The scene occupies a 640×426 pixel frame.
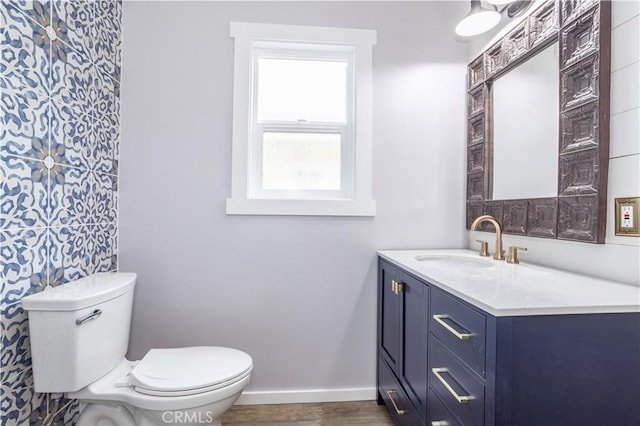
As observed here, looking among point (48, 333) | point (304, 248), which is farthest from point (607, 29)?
point (48, 333)

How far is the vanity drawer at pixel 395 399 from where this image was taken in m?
1.31

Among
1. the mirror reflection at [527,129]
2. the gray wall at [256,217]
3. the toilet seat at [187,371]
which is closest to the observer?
the toilet seat at [187,371]

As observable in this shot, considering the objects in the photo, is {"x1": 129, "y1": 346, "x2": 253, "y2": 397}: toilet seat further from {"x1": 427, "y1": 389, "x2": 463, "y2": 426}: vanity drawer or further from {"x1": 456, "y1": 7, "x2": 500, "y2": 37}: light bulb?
{"x1": 456, "y1": 7, "x2": 500, "y2": 37}: light bulb

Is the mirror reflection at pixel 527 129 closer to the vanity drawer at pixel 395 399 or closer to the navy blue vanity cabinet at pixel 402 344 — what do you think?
the navy blue vanity cabinet at pixel 402 344

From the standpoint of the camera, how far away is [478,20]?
1506 millimetres

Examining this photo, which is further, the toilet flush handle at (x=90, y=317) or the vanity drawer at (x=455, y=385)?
the toilet flush handle at (x=90, y=317)

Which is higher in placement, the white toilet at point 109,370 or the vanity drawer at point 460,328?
the vanity drawer at point 460,328

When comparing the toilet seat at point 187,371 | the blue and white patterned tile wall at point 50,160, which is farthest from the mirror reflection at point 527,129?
the blue and white patterned tile wall at point 50,160

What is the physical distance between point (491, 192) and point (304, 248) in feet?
3.49

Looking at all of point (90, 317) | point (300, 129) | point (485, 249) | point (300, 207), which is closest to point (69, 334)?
point (90, 317)

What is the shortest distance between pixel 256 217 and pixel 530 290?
1.32 meters

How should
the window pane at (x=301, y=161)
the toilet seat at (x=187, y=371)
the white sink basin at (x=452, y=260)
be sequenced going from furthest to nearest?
1. the window pane at (x=301, y=161)
2. the white sink basin at (x=452, y=260)
3. the toilet seat at (x=187, y=371)

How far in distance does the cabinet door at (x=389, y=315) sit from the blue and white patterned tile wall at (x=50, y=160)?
1.47 meters

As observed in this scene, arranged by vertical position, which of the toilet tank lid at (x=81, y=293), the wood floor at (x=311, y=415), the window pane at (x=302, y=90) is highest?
the window pane at (x=302, y=90)
